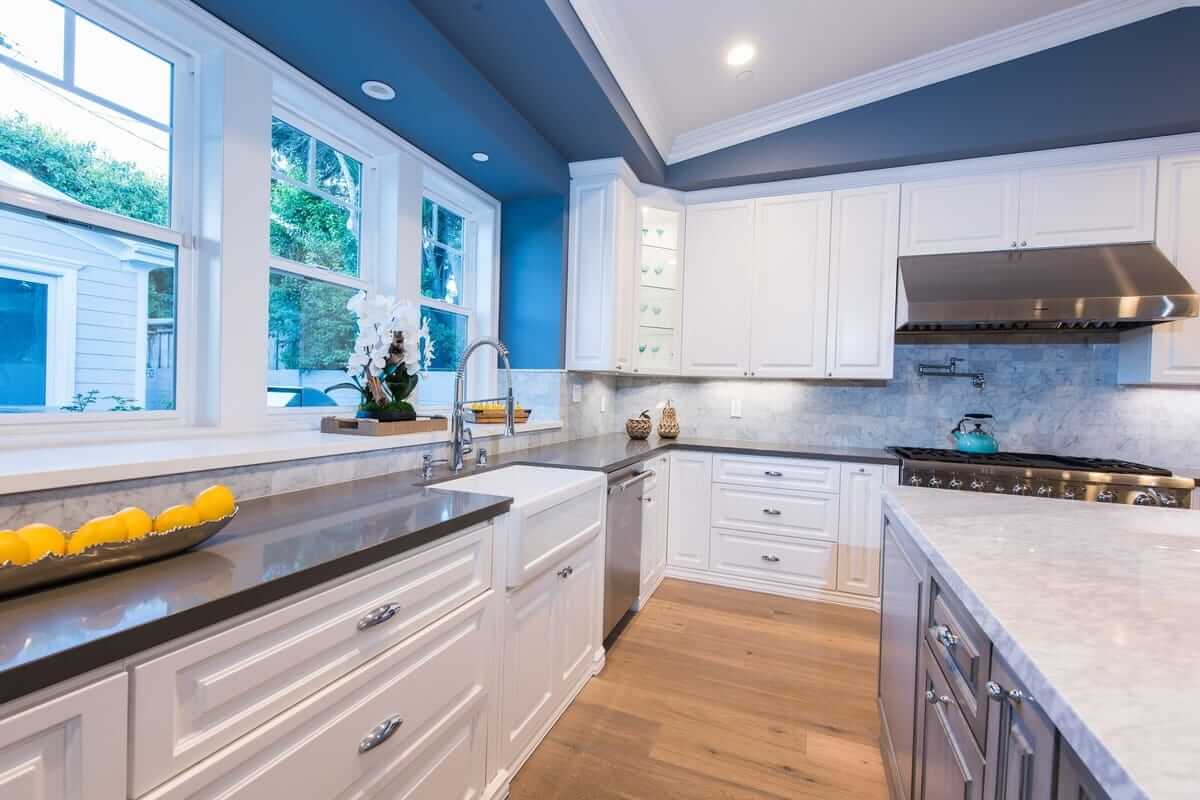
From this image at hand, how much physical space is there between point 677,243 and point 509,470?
86.3 inches

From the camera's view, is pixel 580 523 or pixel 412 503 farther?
pixel 580 523

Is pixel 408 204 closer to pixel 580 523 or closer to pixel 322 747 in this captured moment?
pixel 580 523

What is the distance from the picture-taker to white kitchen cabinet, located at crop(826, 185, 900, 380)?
3211mm

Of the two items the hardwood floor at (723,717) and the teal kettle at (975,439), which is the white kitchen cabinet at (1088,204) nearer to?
the teal kettle at (975,439)

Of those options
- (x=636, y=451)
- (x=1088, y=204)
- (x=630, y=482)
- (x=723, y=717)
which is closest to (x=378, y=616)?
(x=723, y=717)

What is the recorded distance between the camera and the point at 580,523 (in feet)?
6.67

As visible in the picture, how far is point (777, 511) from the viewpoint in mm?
3223

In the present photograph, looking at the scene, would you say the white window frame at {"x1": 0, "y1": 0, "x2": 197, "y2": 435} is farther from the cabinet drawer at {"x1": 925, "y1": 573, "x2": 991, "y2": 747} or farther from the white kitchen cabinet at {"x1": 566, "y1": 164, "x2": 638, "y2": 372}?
the cabinet drawer at {"x1": 925, "y1": 573, "x2": 991, "y2": 747}

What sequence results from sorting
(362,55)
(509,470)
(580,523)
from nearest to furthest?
(362,55) < (580,523) < (509,470)

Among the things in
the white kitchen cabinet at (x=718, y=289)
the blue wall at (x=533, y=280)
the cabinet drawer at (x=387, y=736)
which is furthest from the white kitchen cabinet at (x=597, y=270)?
the cabinet drawer at (x=387, y=736)

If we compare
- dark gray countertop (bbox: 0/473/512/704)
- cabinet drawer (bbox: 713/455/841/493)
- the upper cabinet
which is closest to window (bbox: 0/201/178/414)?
dark gray countertop (bbox: 0/473/512/704)

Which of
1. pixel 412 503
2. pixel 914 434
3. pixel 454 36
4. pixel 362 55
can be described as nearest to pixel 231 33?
pixel 362 55

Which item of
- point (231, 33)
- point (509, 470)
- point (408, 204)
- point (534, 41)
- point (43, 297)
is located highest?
point (534, 41)

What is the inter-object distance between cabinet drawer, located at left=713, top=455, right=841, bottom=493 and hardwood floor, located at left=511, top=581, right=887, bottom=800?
2.43 ft
